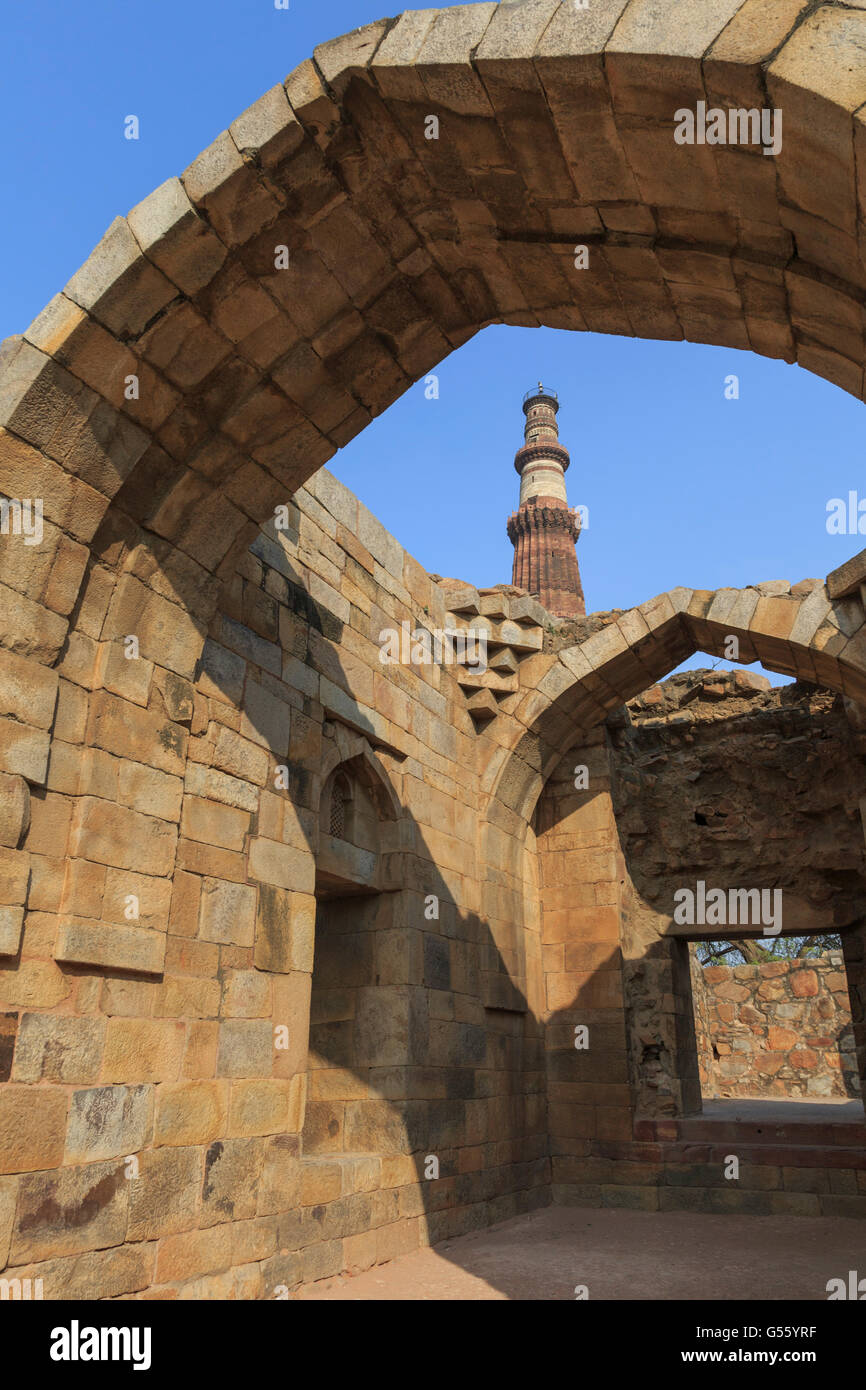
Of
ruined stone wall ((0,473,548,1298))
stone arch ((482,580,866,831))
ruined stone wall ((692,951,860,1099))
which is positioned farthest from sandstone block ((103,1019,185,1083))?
ruined stone wall ((692,951,860,1099))

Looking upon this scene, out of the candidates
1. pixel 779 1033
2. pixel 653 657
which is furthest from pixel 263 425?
pixel 779 1033

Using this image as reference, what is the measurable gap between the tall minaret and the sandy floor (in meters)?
21.2

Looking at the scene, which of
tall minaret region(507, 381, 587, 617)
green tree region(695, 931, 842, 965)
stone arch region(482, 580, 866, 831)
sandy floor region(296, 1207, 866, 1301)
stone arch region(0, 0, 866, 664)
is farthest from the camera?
tall minaret region(507, 381, 587, 617)

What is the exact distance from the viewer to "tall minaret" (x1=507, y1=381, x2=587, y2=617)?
2868cm

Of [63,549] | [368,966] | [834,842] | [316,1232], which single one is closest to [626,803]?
[834,842]

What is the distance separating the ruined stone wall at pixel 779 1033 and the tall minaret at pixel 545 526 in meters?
15.5

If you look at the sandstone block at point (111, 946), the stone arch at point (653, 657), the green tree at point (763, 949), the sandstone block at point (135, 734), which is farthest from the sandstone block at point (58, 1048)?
the green tree at point (763, 949)

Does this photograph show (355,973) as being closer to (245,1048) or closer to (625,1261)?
(245,1048)

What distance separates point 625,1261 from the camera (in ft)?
20.3

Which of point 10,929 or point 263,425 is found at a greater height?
point 263,425

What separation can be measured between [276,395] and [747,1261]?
5.97 metres

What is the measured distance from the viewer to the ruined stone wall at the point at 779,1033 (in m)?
13.0

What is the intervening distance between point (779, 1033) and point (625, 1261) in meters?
7.87

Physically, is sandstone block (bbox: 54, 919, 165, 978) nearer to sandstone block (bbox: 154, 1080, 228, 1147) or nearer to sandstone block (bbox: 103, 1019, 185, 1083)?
sandstone block (bbox: 103, 1019, 185, 1083)
